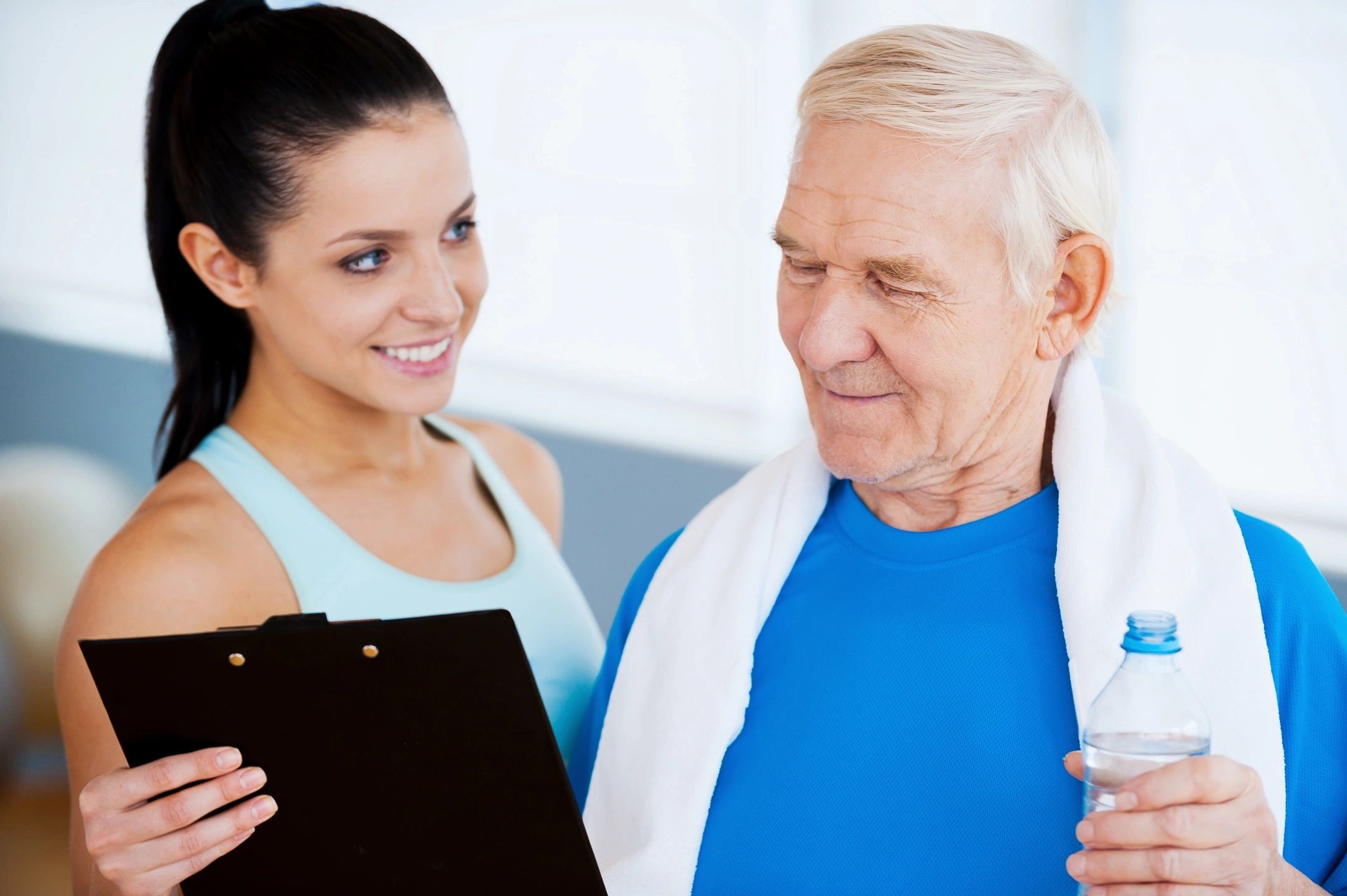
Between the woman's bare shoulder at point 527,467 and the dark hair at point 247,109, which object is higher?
the dark hair at point 247,109

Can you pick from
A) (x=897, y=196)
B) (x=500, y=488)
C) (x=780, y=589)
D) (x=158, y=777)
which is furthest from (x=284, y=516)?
(x=897, y=196)

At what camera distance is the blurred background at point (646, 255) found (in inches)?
110

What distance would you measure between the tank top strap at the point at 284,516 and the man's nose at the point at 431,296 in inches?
10.5

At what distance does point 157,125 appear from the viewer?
5.53 feet

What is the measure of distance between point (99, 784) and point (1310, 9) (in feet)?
9.44

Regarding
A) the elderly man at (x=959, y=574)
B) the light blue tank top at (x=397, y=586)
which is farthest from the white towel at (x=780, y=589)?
the light blue tank top at (x=397, y=586)

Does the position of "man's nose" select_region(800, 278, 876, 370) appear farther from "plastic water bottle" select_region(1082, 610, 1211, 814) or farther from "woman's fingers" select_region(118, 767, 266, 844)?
"woman's fingers" select_region(118, 767, 266, 844)

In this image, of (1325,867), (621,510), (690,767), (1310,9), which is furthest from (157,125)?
(1310,9)

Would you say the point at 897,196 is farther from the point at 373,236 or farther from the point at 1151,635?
the point at 373,236

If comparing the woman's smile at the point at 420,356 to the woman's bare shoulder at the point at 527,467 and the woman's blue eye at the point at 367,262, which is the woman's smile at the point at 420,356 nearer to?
the woman's blue eye at the point at 367,262

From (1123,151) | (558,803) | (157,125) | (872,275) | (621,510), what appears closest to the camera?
(558,803)

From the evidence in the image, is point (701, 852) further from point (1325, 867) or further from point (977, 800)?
point (1325, 867)

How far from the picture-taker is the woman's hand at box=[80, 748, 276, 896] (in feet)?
3.77

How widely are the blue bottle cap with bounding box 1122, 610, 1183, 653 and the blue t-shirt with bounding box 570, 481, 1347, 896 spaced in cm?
29
